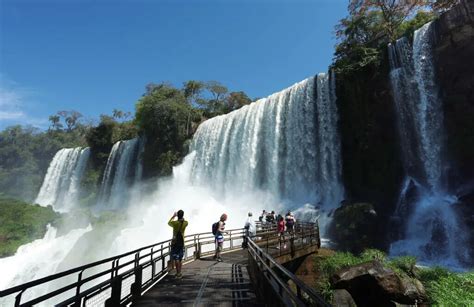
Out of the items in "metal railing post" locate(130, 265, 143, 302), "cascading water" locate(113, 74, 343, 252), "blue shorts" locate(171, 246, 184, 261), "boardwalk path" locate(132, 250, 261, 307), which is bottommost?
"boardwalk path" locate(132, 250, 261, 307)

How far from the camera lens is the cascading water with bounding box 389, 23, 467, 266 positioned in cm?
1789

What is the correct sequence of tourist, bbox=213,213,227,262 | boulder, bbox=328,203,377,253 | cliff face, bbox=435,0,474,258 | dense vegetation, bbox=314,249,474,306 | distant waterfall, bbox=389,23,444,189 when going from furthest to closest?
distant waterfall, bbox=389,23,444,189
cliff face, bbox=435,0,474,258
boulder, bbox=328,203,377,253
tourist, bbox=213,213,227,262
dense vegetation, bbox=314,249,474,306

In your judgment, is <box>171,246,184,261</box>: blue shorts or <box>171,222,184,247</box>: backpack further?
<box>171,246,184,261</box>: blue shorts

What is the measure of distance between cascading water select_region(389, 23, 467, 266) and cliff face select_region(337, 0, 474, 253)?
52 centimetres

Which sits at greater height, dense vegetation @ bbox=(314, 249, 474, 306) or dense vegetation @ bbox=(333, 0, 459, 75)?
dense vegetation @ bbox=(333, 0, 459, 75)

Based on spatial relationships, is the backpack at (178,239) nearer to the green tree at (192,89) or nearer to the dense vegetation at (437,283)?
the dense vegetation at (437,283)

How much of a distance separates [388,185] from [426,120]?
17.2 ft

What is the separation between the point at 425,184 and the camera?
851 inches

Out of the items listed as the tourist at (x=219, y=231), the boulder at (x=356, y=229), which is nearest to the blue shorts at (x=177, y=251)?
the tourist at (x=219, y=231)

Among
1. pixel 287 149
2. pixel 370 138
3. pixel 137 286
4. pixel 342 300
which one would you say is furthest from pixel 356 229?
pixel 137 286

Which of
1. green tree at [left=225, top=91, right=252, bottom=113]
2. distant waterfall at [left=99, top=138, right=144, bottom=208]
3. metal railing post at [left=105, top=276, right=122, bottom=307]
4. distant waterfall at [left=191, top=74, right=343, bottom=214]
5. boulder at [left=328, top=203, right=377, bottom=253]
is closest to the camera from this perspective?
metal railing post at [left=105, top=276, right=122, bottom=307]

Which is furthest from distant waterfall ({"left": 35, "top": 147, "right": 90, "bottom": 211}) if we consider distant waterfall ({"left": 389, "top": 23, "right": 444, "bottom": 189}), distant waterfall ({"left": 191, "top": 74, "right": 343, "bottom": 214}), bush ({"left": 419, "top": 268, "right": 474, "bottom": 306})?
bush ({"left": 419, "top": 268, "right": 474, "bottom": 306})

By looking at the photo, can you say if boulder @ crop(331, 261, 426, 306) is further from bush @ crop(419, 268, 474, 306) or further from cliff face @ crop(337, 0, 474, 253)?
cliff face @ crop(337, 0, 474, 253)

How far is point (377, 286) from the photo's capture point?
921 centimetres
